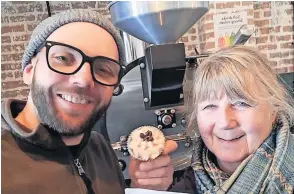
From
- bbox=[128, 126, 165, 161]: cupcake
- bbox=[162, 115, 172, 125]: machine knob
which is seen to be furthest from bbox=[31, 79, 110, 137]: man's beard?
bbox=[162, 115, 172, 125]: machine knob

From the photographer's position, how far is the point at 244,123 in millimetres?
949

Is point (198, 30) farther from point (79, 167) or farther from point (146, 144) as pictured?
point (79, 167)

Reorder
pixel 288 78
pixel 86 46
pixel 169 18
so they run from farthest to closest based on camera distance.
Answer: pixel 288 78 → pixel 169 18 → pixel 86 46

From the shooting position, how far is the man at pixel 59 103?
852 mm

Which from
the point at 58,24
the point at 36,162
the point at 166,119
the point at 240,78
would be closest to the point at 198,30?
the point at 166,119

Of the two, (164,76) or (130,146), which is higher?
(164,76)

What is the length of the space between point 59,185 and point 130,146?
0.22 meters

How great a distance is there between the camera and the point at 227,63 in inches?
38.8

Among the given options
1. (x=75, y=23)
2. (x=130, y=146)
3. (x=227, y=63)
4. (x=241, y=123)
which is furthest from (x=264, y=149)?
(x=75, y=23)

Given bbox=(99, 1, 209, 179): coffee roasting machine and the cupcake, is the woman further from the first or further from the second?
bbox=(99, 1, 209, 179): coffee roasting machine

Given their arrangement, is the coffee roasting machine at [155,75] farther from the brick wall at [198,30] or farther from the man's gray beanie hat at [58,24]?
the brick wall at [198,30]

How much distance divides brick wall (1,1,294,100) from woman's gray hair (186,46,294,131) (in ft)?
5.79

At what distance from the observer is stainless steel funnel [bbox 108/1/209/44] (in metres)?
1.32

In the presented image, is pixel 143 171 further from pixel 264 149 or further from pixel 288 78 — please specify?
pixel 288 78
